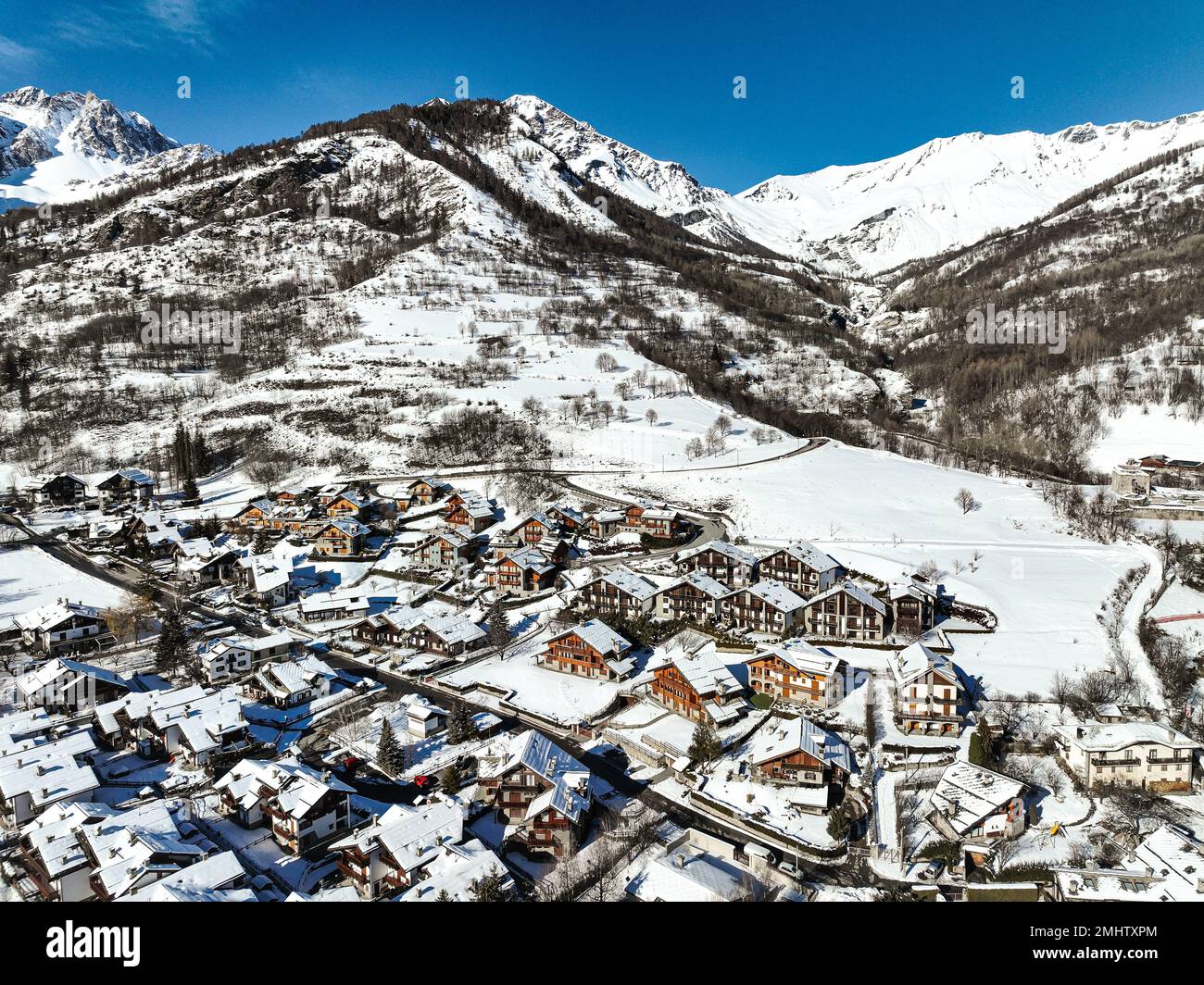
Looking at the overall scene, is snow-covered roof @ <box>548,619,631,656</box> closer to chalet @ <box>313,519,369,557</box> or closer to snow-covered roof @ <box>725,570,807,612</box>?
snow-covered roof @ <box>725,570,807,612</box>

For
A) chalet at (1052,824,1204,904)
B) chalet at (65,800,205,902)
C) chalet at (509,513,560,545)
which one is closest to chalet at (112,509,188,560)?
chalet at (509,513,560,545)

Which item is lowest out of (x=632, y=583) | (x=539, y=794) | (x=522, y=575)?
(x=539, y=794)

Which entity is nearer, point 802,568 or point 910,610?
point 910,610

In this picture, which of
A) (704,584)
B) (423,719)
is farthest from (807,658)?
(423,719)

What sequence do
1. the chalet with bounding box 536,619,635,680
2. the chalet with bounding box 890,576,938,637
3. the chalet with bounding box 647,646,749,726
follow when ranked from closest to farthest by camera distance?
the chalet with bounding box 647,646,749,726
the chalet with bounding box 536,619,635,680
the chalet with bounding box 890,576,938,637

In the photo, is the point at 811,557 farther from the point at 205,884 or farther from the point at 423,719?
the point at 205,884

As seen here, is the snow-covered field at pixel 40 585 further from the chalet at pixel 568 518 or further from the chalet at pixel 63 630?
the chalet at pixel 568 518

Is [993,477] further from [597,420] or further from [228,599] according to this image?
[228,599]
